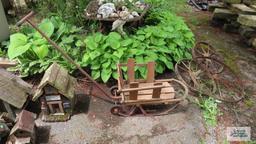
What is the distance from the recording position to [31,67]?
3.90 m

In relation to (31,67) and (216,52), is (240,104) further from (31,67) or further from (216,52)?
(31,67)

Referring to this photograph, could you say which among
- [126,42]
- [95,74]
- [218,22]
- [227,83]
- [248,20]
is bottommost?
[218,22]

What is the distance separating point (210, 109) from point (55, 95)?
1.96 m

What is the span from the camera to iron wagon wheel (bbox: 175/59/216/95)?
362 centimetres

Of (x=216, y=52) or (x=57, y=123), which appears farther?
(x=216, y=52)

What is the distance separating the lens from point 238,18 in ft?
16.6

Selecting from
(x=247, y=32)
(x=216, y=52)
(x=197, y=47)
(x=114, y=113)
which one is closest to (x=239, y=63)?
(x=216, y=52)

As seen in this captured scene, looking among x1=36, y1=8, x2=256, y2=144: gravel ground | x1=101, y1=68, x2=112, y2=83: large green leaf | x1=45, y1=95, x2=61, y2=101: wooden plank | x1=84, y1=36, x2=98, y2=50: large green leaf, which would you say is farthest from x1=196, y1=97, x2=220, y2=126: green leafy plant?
x1=45, y1=95, x2=61, y2=101: wooden plank

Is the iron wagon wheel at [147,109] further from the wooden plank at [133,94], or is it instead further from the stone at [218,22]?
the stone at [218,22]

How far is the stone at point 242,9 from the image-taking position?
16.5ft

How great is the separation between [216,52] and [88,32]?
2318 millimetres

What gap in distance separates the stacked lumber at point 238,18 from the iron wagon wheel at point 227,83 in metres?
1.16

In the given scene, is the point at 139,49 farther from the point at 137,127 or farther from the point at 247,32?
the point at 247,32

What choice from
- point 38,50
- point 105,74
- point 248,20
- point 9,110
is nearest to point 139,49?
point 105,74
